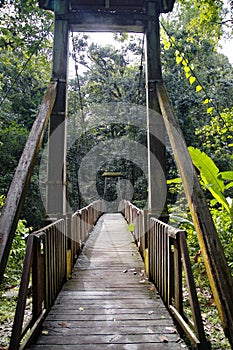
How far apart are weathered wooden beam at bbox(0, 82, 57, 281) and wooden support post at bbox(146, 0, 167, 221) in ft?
4.16

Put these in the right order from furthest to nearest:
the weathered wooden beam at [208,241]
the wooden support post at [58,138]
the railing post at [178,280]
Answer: the wooden support post at [58,138] → the railing post at [178,280] → the weathered wooden beam at [208,241]

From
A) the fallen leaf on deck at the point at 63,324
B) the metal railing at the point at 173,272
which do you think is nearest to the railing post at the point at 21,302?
the fallen leaf on deck at the point at 63,324

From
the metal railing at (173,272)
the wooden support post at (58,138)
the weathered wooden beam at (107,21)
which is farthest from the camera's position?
the weathered wooden beam at (107,21)

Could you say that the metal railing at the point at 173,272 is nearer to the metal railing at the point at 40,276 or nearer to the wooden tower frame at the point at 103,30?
the wooden tower frame at the point at 103,30

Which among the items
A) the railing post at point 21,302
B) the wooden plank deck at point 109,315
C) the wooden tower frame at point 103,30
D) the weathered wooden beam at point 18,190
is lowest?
the wooden plank deck at point 109,315

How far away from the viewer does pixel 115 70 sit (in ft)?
56.5

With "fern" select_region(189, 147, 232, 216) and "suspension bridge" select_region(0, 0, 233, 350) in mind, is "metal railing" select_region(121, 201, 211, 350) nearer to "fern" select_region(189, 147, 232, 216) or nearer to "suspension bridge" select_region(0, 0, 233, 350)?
"suspension bridge" select_region(0, 0, 233, 350)

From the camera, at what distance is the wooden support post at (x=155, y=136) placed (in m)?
3.43

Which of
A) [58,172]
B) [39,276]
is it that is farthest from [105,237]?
[39,276]

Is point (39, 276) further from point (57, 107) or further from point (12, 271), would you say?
point (12, 271)

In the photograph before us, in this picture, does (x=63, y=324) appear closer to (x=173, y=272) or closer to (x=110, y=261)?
(x=173, y=272)

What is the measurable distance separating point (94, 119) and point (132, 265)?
1307 centimetres

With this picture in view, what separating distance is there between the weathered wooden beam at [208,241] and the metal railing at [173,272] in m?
0.24

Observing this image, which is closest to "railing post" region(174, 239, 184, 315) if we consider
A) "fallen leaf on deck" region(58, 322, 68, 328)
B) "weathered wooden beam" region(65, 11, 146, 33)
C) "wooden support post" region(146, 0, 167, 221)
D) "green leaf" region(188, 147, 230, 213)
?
"fallen leaf on deck" region(58, 322, 68, 328)
